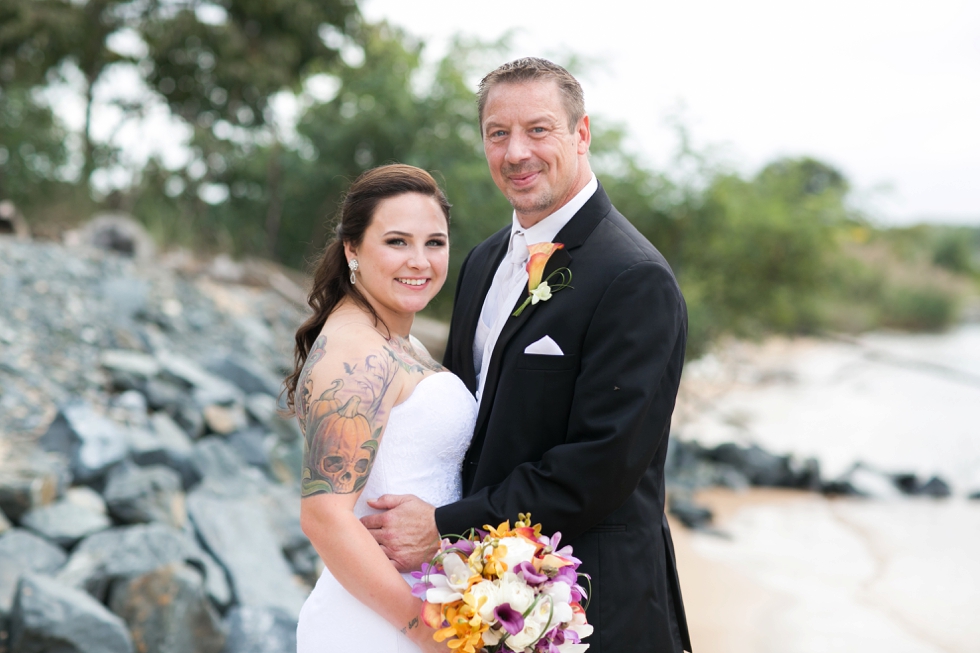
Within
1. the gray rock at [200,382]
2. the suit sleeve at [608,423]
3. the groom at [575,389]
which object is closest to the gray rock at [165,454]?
the gray rock at [200,382]

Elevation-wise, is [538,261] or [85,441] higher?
[538,261]

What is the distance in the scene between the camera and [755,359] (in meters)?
23.0

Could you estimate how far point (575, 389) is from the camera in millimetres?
2475

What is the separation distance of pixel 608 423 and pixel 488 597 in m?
0.61

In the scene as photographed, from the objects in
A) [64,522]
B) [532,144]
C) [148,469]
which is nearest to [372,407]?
[532,144]

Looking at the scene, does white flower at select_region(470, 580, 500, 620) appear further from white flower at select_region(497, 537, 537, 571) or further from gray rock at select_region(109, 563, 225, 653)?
gray rock at select_region(109, 563, 225, 653)

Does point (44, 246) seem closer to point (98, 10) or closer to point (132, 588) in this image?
point (132, 588)

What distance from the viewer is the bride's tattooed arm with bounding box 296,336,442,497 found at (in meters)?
2.32

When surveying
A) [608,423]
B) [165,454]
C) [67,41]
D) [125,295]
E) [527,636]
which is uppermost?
[67,41]

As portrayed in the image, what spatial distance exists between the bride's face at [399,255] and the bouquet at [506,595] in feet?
2.84

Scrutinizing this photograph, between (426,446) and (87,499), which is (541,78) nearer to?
(426,446)

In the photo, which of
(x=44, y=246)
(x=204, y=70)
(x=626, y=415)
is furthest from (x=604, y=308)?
(x=204, y=70)

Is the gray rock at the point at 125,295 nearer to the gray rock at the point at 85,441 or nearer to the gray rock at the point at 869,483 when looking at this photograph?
the gray rock at the point at 85,441

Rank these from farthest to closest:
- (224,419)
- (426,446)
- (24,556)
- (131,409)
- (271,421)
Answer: (271,421) → (224,419) → (131,409) → (24,556) → (426,446)
